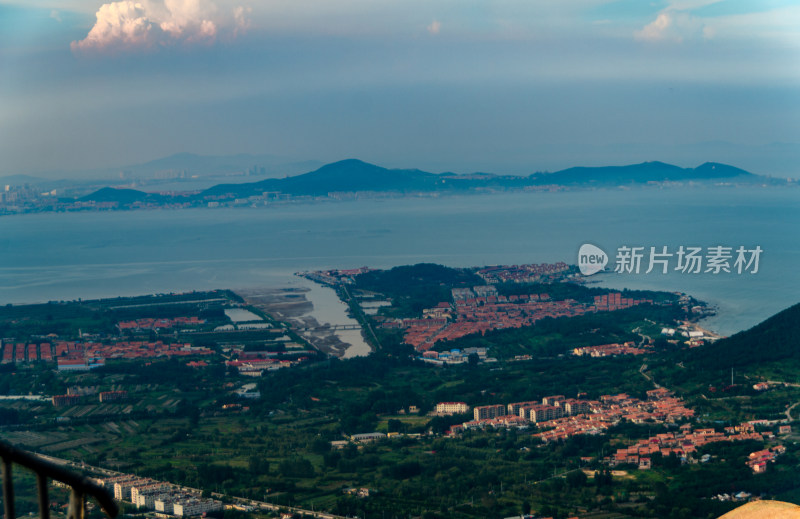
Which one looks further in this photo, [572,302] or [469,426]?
[572,302]

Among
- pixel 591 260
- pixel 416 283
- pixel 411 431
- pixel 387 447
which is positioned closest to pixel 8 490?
pixel 387 447

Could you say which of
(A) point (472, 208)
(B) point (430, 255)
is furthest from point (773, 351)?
(A) point (472, 208)

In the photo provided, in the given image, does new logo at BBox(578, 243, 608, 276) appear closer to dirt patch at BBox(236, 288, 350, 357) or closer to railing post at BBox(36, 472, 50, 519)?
dirt patch at BBox(236, 288, 350, 357)

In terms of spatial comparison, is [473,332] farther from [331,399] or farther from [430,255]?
[430,255]

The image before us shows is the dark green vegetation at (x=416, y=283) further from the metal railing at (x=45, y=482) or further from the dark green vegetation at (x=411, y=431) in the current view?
the metal railing at (x=45, y=482)

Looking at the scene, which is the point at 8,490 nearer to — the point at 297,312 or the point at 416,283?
the point at 297,312

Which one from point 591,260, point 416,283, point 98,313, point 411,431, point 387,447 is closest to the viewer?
point 387,447

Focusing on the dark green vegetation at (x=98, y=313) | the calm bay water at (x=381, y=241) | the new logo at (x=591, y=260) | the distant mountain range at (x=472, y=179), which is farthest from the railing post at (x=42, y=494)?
the distant mountain range at (x=472, y=179)

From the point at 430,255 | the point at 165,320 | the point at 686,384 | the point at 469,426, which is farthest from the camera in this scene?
the point at 430,255
